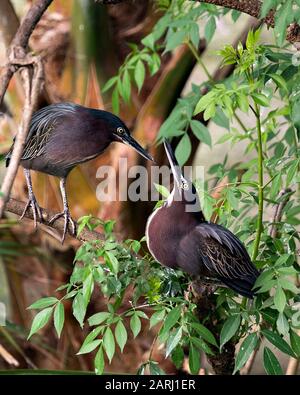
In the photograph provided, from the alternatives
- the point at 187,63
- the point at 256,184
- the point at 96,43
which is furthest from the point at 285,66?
the point at 96,43

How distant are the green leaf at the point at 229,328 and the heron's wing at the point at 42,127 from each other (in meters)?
0.35

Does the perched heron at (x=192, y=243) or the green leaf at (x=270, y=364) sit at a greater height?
the perched heron at (x=192, y=243)

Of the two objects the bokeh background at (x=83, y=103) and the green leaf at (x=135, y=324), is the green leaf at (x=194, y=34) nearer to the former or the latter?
the bokeh background at (x=83, y=103)

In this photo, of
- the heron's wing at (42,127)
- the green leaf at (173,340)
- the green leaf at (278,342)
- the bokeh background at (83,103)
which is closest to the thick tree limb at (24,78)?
the heron's wing at (42,127)

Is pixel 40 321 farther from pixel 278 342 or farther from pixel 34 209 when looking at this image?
pixel 278 342

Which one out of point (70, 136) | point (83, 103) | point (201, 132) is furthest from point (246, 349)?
point (83, 103)

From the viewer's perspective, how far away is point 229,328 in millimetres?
1000

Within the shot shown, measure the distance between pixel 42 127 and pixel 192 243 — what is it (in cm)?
26

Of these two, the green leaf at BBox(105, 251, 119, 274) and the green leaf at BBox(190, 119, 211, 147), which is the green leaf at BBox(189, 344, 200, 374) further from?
the green leaf at BBox(190, 119, 211, 147)

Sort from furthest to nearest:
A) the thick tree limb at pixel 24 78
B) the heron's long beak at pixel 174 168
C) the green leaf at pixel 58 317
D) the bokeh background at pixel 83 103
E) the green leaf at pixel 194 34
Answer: the bokeh background at pixel 83 103
the green leaf at pixel 194 34
the green leaf at pixel 58 317
the heron's long beak at pixel 174 168
the thick tree limb at pixel 24 78

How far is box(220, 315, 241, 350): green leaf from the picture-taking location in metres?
1.00

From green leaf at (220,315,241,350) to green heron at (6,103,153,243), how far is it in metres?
0.25

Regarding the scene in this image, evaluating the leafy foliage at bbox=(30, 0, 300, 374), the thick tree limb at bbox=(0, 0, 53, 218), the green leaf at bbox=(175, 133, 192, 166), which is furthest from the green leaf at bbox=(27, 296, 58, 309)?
the green leaf at bbox=(175, 133, 192, 166)

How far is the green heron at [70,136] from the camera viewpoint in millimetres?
960
